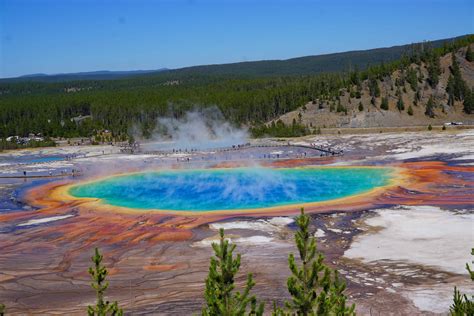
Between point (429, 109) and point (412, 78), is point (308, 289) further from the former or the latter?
point (412, 78)

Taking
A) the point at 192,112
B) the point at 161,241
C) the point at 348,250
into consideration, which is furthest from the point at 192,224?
the point at 192,112

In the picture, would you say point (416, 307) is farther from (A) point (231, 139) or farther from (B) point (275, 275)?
(A) point (231, 139)

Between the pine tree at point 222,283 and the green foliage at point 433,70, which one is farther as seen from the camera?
the green foliage at point 433,70

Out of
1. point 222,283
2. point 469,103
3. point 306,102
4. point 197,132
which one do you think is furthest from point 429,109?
point 222,283

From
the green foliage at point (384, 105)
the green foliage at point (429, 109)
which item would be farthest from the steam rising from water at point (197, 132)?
the green foliage at point (429, 109)

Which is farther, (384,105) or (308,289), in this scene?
(384,105)

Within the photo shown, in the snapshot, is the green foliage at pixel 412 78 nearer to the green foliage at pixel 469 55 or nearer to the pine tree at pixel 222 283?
the green foliage at pixel 469 55

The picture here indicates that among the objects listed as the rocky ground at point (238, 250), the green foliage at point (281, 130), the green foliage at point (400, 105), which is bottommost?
the rocky ground at point (238, 250)
